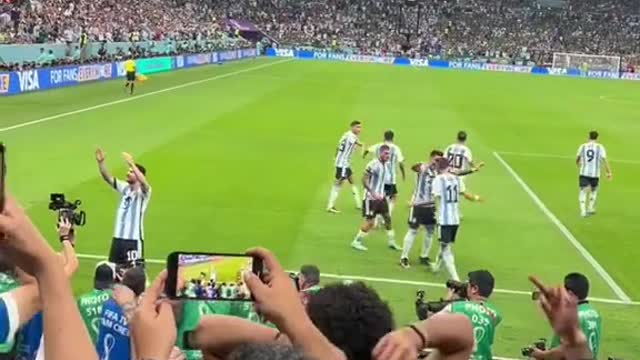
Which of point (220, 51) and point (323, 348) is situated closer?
point (323, 348)

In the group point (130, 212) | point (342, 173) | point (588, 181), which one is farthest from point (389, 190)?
point (130, 212)

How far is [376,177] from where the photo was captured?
18594 millimetres

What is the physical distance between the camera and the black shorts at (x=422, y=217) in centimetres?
1700

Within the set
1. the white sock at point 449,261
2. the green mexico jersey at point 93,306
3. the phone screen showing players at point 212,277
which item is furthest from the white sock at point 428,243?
the phone screen showing players at point 212,277

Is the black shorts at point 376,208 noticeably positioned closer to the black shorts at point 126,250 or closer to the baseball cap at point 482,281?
the black shorts at point 126,250

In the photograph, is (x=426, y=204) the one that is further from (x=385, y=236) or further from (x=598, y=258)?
(x=598, y=258)

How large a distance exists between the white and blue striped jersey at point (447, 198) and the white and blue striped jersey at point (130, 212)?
5.54m

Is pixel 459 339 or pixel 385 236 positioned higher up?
pixel 459 339

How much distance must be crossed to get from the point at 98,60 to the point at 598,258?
4054 centimetres

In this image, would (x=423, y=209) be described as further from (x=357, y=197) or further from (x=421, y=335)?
(x=421, y=335)

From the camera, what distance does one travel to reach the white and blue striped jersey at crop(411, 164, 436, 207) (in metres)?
17.0

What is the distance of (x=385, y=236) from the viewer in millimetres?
19734

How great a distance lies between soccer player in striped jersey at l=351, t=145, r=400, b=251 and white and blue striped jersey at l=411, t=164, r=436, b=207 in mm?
1125

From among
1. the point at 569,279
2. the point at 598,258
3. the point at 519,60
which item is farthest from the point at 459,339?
the point at 519,60
